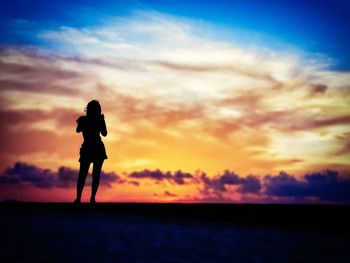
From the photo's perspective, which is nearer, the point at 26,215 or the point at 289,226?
the point at 26,215

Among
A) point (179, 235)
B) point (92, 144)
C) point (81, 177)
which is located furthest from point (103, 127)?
point (179, 235)

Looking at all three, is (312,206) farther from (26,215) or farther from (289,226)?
(26,215)

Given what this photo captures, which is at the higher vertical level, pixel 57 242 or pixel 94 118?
pixel 94 118

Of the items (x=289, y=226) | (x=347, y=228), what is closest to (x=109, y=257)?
(x=289, y=226)

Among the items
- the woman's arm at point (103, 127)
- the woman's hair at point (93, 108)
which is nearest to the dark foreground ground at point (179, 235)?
the woman's arm at point (103, 127)

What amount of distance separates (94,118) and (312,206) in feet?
19.6

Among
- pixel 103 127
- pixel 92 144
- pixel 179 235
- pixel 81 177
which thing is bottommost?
pixel 179 235

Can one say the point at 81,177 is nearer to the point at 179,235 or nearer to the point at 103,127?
the point at 103,127

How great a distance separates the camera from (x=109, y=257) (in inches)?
213

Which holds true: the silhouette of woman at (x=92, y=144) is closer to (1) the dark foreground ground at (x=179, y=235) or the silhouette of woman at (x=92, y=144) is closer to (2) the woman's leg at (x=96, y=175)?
(2) the woman's leg at (x=96, y=175)

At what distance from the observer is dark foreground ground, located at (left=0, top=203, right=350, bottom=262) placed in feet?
18.4

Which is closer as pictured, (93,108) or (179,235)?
(179,235)

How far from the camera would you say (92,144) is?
9.88 metres

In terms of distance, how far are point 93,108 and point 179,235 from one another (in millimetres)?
4107
